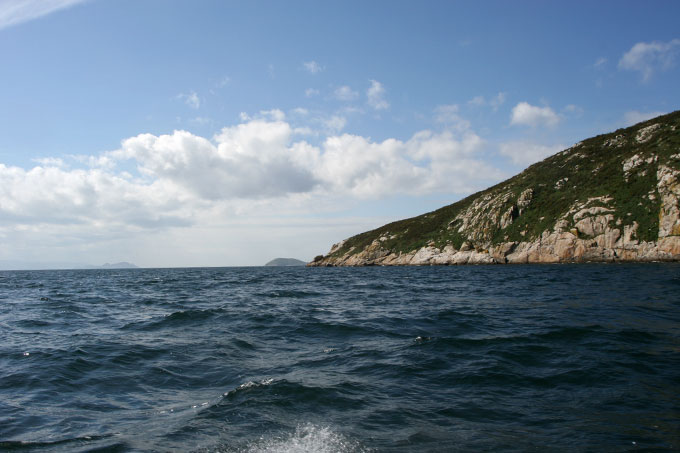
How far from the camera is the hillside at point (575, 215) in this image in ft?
227

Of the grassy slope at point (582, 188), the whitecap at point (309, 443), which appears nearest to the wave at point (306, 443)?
the whitecap at point (309, 443)

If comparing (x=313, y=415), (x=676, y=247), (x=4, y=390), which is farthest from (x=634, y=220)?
(x=4, y=390)

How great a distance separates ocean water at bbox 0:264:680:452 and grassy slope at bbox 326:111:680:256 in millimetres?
70203

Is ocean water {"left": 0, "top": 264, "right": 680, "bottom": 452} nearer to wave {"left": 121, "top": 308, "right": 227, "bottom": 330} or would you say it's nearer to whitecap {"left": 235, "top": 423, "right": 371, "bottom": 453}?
whitecap {"left": 235, "top": 423, "right": 371, "bottom": 453}

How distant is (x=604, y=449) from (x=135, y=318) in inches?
909

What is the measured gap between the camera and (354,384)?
9.82 meters

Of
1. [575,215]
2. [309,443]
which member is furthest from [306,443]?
[575,215]

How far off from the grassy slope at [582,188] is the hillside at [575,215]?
254 mm

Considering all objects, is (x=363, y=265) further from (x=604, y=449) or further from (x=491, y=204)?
(x=604, y=449)

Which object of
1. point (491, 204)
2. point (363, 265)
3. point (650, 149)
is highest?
point (650, 149)

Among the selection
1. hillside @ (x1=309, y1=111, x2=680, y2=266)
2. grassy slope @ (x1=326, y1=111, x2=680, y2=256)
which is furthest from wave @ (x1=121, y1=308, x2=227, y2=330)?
grassy slope @ (x1=326, y1=111, x2=680, y2=256)

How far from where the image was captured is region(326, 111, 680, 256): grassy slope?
73812mm

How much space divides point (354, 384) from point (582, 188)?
102178 mm

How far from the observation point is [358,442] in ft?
21.8
